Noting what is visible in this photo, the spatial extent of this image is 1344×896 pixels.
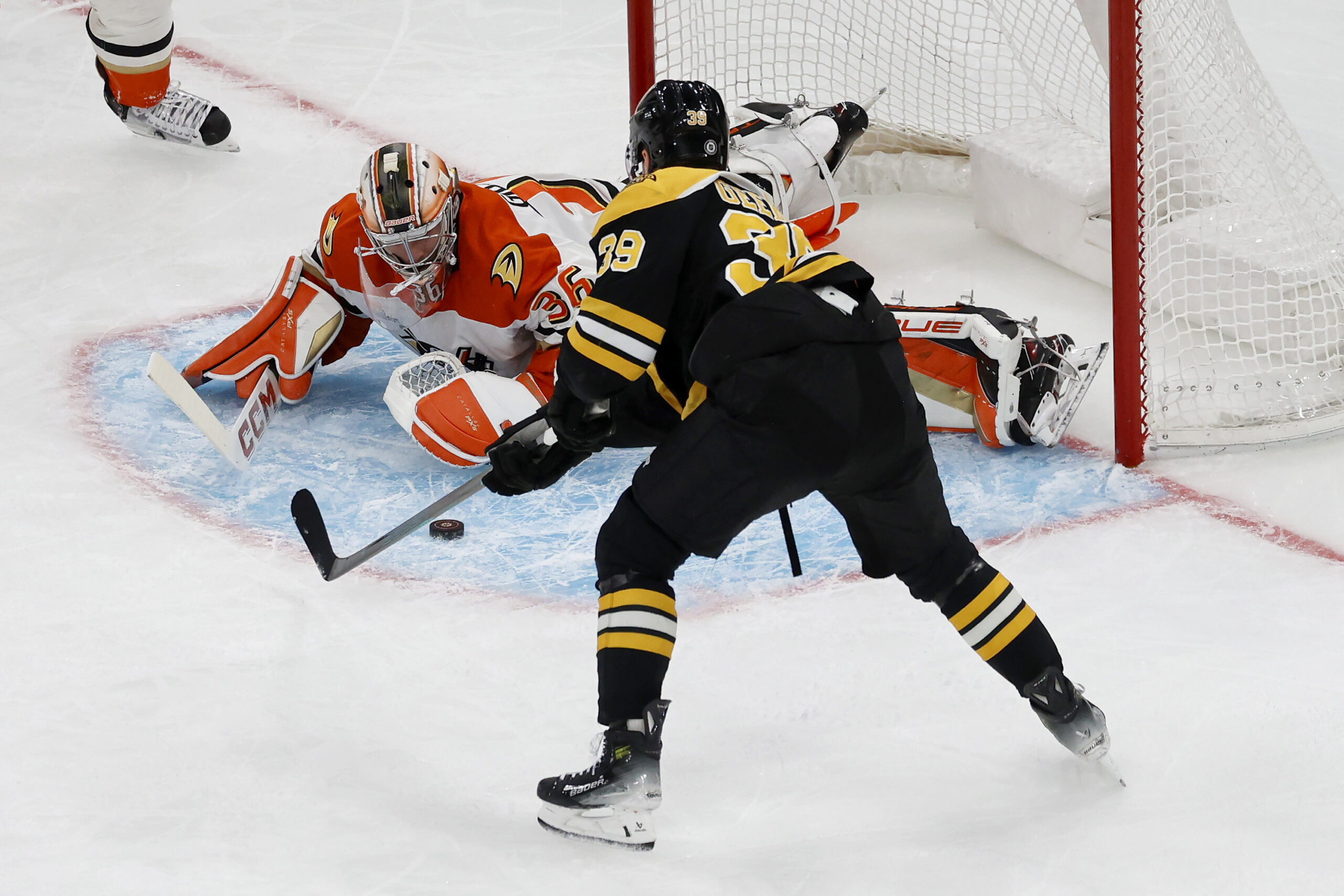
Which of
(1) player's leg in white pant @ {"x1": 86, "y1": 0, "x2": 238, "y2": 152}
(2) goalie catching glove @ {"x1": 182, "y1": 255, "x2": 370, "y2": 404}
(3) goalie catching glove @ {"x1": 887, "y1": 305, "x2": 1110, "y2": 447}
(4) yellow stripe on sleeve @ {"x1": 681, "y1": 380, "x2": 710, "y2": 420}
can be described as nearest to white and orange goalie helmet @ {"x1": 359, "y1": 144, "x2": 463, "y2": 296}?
(2) goalie catching glove @ {"x1": 182, "y1": 255, "x2": 370, "y2": 404}

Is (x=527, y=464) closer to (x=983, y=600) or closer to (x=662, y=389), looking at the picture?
(x=662, y=389)

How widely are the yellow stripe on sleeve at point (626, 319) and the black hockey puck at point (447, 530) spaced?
1.18 metres

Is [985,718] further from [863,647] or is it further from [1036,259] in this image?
[1036,259]

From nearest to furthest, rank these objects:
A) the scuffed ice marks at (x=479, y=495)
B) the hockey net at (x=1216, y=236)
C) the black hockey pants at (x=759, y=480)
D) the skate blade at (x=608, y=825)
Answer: the black hockey pants at (x=759, y=480) < the skate blade at (x=608, y=825) < the scuffed ice marks at (x=479, y=495) < the hockey net at (x=1216, y=236)

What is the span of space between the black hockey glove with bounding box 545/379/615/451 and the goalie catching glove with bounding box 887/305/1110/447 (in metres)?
1.25

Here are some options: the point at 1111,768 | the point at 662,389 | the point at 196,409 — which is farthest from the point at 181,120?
the point at 1111,768

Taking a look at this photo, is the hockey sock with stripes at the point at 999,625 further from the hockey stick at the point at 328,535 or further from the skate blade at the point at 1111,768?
the hockey stick at the point at 328,535

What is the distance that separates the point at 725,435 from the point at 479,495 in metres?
1.40

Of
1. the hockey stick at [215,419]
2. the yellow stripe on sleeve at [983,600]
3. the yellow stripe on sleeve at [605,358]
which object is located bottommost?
the hockey stick at [215,419]

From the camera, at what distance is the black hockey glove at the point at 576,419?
2.07m

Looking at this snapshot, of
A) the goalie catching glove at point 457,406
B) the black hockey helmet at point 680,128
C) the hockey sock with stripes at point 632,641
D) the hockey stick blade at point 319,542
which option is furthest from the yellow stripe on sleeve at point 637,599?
the goalie catching glove at point 457,406

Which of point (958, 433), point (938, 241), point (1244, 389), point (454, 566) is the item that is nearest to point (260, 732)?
point (454, 566)

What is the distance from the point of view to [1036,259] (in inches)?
168

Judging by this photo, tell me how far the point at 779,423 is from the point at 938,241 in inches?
103
